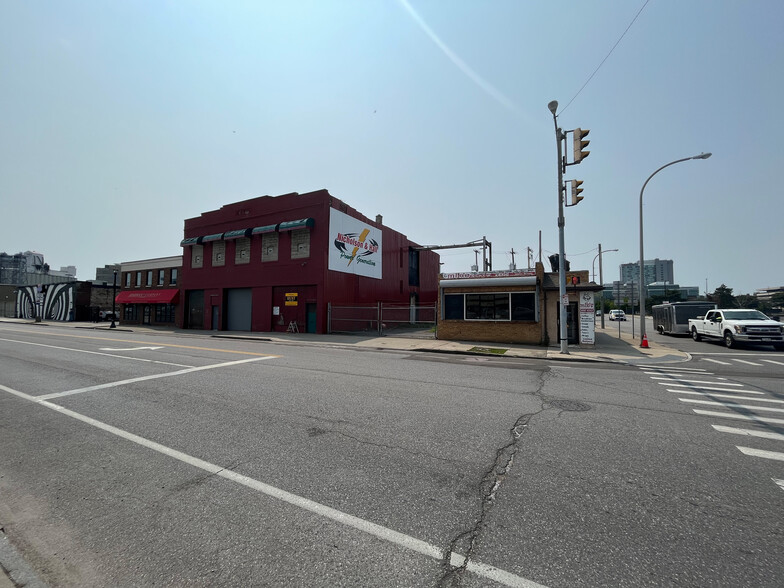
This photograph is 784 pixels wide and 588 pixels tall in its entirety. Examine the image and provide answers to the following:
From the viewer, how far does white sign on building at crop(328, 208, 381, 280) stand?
27.5 meters

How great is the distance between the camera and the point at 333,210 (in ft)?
89.9

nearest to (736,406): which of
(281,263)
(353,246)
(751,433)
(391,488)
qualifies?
(751,433)

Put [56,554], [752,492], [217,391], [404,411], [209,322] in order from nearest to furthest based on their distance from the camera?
[56,554]
[752,492]
[404,411]
[217,391]
[209,322]

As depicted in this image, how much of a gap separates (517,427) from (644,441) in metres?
1.61

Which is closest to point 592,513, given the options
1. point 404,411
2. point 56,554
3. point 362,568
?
point 362,568

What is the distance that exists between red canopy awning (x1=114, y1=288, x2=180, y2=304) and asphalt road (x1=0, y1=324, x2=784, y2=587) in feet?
102

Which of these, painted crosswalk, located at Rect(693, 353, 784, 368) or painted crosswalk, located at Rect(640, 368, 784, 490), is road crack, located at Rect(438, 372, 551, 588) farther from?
painted crosswalk, located at Rect(693, 353, 784, 368)

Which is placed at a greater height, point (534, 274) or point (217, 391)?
point (534, 274)

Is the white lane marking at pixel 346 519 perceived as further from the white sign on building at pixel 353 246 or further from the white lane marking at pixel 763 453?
the white sign on building at pixel 353 246

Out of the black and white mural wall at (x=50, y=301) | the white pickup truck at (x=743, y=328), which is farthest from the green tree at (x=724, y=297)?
the black and white mural wall at (x=50, y=301)

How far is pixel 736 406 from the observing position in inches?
265

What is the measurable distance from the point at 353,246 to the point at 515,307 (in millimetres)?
15594

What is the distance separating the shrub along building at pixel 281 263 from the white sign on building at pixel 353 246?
8 cm

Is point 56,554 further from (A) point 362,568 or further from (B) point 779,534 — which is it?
(B) point 779,534
